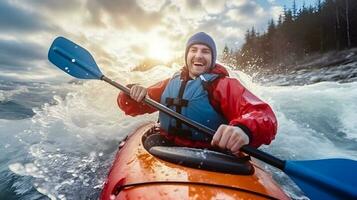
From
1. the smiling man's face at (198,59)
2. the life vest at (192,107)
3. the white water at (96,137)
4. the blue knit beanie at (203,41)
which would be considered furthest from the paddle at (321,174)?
the white water at (96,137)

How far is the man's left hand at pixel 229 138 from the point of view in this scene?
1975 millimetres

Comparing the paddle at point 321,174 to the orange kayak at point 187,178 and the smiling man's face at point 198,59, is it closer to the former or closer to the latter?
the orange kayak at point 187,178

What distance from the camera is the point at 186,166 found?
88.3 inches

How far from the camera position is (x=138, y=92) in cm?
312

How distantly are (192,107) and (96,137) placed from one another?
3650 mm

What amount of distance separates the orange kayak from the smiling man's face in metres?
1.15

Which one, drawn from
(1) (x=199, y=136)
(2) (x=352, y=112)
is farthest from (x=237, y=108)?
(2) (x=352, y=112)

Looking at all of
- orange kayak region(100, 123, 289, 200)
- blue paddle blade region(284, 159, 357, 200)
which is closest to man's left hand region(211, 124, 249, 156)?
orange kayak region(100, 123, 289, 200)

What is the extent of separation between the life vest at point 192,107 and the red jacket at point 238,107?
7 centimetres

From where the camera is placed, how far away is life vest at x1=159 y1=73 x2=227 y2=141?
3.00 meters

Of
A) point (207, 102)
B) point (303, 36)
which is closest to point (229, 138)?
point (207, 102)

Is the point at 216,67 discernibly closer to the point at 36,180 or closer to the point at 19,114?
the point at 36,180

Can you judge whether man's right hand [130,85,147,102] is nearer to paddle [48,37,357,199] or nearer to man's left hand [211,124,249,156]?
paddle [48,37,357,199]

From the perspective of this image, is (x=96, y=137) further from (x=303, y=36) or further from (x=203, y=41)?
(x=303, y=36)
